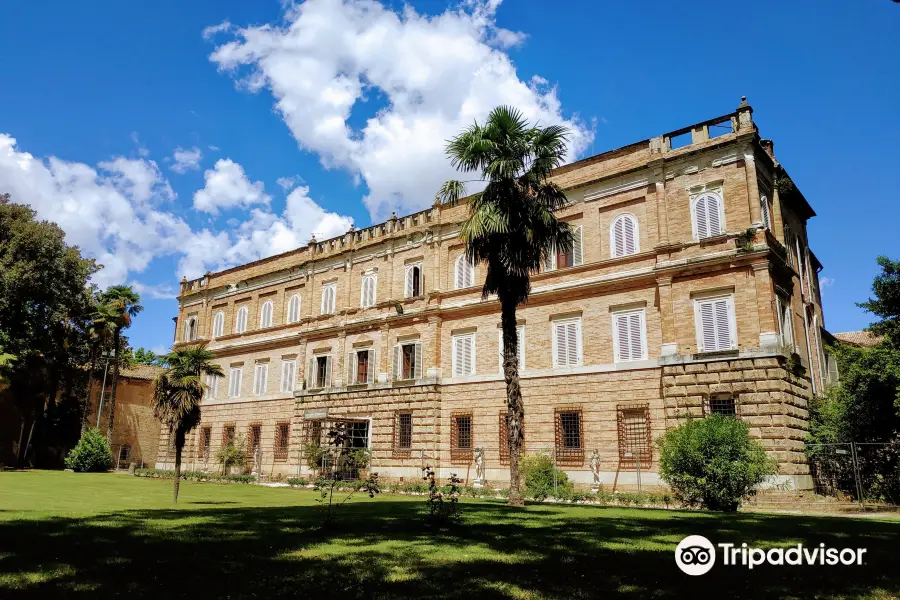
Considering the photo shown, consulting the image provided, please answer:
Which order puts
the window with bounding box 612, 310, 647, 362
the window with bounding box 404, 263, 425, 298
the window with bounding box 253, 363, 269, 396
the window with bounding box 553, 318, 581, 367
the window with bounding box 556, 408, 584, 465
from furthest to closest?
the window with bounding box 253, 363, 269, 396
the window with bounding box 404, 263, 425, 298
the window with bounding box 553, 318, 581, 367
the window with bounding box 556, 408, 584, 465
the window with bounding box 612, 310, 647, 362

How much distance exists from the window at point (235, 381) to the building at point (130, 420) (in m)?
10.7

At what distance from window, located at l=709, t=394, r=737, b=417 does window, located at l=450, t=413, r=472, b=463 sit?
1023cm

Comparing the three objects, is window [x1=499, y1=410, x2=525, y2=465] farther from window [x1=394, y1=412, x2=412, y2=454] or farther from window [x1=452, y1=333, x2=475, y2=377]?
window [x1=394, y1=412, x2=412, y2=454]

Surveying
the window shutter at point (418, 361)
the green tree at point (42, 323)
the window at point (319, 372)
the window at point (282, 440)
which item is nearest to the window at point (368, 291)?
the window at point (319, 372)

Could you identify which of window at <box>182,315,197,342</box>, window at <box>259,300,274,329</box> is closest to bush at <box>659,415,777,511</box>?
window at <box>259,300,274,329</box>

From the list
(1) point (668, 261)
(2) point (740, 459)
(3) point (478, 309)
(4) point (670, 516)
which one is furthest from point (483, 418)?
(4) point (670, 516)

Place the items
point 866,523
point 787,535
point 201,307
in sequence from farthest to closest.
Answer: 1. point 201,307
2. point 866,523
3. point 787,535

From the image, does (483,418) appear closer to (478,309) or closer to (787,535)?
(478,309)

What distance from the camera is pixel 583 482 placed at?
74.8 ft

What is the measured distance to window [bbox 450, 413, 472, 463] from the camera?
26641 millimetres

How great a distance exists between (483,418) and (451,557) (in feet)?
60.8

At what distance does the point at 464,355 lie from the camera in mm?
27844

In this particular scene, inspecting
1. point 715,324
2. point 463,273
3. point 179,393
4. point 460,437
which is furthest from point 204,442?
point 715,324

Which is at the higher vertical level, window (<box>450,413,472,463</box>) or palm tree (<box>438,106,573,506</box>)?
palm tree (<box>438,106,573,506</box>)
